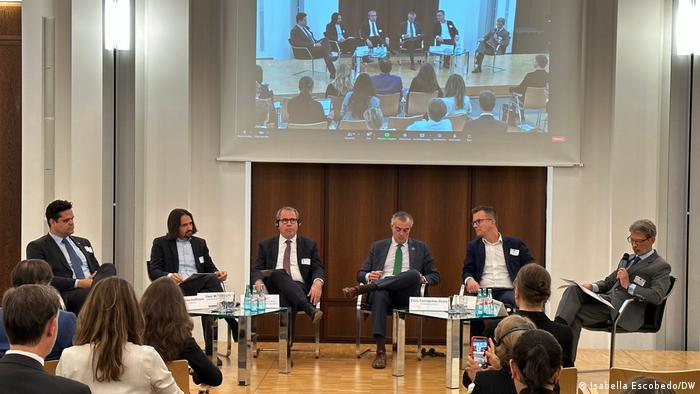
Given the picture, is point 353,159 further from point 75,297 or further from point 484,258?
point 75,297

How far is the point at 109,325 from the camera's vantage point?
3.33 meters

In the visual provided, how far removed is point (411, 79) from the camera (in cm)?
855

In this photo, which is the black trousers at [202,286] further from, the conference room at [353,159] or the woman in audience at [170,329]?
the woman in audience at [170,329]

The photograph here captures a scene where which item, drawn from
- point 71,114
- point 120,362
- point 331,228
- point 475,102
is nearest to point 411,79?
point 475,102

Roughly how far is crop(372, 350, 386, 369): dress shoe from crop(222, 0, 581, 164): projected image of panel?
1.97m

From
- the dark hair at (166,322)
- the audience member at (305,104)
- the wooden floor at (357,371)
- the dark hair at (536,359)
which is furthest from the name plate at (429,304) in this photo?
the dark hair at (536,359)

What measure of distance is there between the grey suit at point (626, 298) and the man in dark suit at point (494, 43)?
8.67ft

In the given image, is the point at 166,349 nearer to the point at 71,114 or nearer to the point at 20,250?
the point at 71,114

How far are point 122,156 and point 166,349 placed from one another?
14.2 ft

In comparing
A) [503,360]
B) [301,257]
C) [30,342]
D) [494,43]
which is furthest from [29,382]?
[494,43]

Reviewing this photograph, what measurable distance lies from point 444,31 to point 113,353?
19.5 ft

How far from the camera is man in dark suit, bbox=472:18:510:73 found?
8547mm

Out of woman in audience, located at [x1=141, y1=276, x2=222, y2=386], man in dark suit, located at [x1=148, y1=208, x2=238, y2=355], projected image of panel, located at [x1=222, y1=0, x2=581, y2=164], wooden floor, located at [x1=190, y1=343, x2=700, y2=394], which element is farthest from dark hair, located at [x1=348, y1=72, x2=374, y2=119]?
woman in audience, located at [x1=141, y1=276, x2=222, y2=386]

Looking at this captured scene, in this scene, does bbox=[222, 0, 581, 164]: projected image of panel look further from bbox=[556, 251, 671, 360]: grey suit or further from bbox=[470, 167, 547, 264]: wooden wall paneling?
bbox=[556, 251, 671, 360]: grey suit
